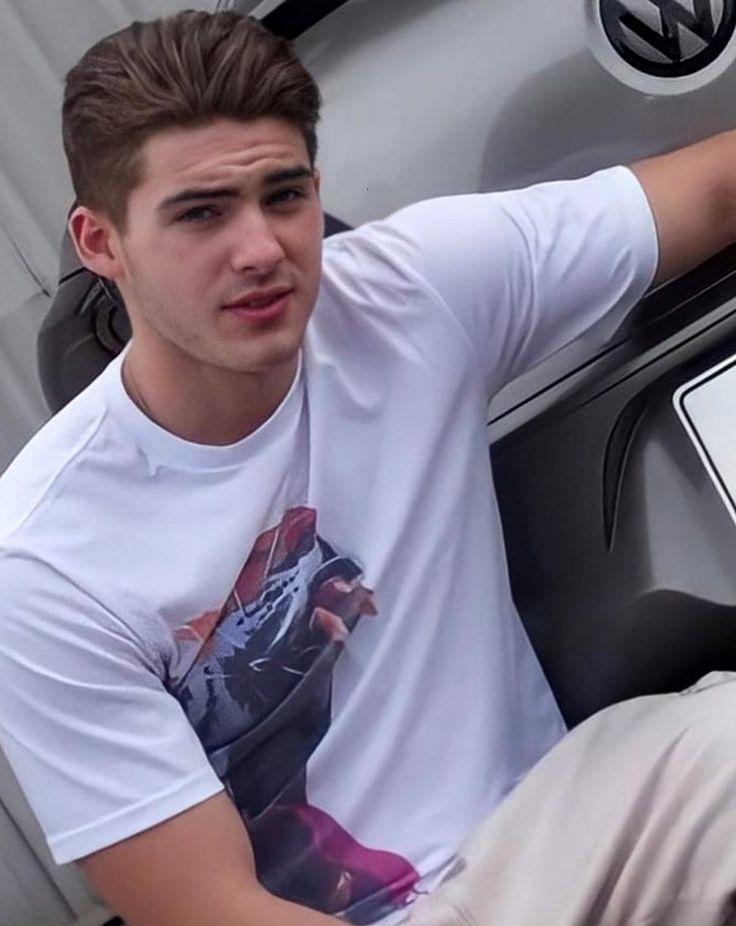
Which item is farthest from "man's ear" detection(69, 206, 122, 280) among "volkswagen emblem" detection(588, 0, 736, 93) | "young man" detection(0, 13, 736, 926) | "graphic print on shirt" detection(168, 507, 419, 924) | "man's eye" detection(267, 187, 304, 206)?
"volkswagen emblem" detection(588, 0, 736, 93)

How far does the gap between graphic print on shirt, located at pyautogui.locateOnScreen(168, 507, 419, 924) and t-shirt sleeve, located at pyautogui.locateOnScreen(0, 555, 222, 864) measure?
47 mm

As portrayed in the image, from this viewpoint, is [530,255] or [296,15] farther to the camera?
[296,15]

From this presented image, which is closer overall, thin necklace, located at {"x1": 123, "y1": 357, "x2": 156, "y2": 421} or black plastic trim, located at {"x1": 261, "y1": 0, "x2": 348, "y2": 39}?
thin necklace, located at {"x1": 123, "y1": 357, "x2": 156, "y2": 421}

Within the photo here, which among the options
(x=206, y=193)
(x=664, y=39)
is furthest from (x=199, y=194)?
(x=664, y=39)

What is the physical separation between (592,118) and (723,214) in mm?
115

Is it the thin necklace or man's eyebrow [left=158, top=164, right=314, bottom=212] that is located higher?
man's eyebrow [left=158, top=164, right=314, bottom=212]

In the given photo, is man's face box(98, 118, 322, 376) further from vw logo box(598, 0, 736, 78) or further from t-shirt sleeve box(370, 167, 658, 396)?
vw logo box(598, 0, 736, 78)

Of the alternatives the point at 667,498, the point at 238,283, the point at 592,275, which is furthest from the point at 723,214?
the point at 238,283

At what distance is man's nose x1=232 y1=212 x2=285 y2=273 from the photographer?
1.11 meters

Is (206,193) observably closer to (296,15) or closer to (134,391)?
(134,391)

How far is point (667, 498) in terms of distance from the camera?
117cm

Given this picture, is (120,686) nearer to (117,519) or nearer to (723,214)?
(117,519)

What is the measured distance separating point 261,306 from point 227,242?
1.9 inches

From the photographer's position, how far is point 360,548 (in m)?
1.21
